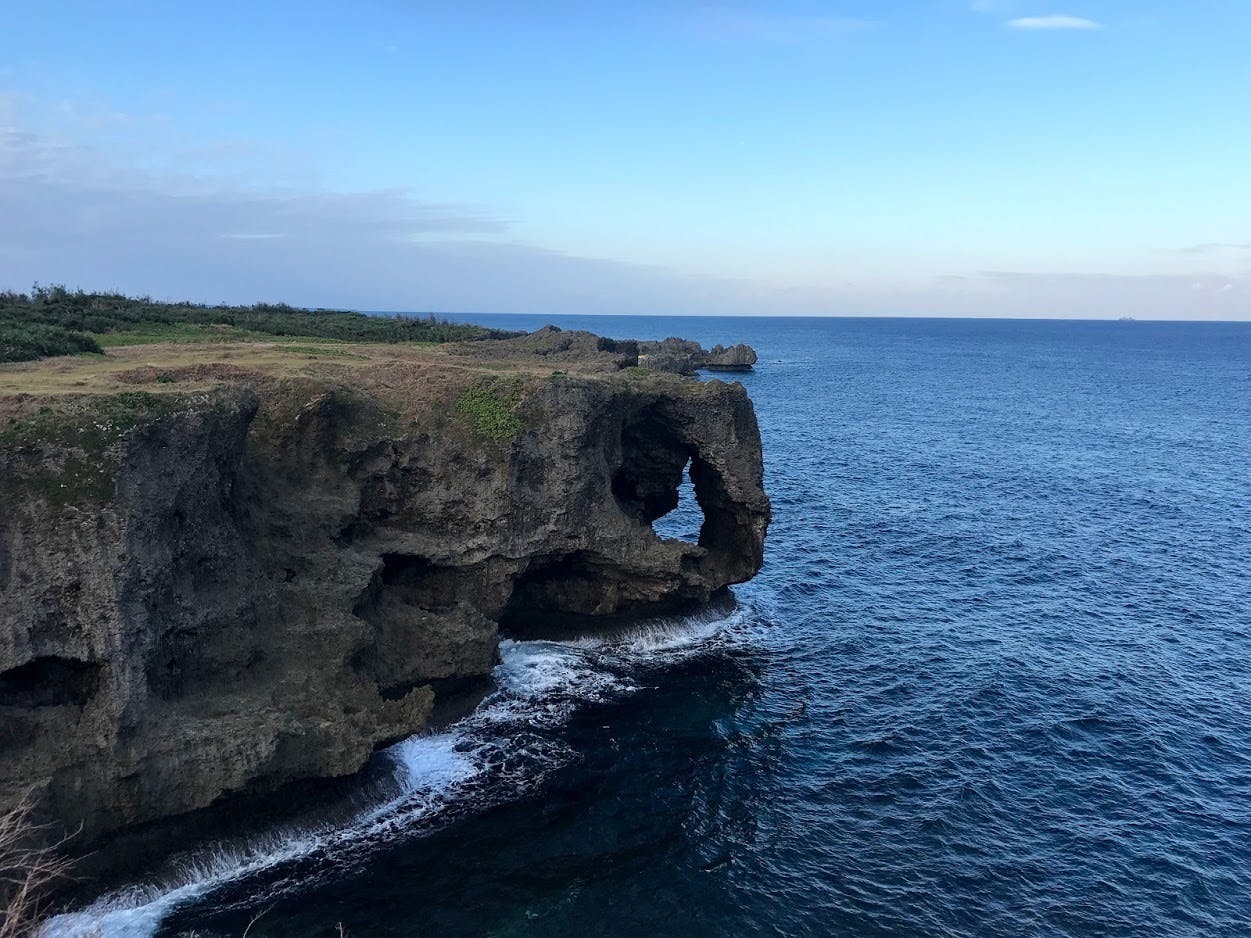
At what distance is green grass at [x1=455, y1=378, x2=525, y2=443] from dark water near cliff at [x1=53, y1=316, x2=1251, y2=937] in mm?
10845

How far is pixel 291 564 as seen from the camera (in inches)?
1193

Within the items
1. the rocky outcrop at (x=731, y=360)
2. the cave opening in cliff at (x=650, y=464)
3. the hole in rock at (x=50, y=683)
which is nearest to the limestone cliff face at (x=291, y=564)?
the hole in rock at (x=50, y=683)

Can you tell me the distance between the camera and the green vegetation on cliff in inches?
1564

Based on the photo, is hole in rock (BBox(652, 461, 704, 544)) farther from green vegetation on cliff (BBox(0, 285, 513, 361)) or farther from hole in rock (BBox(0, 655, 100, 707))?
hole in rock (BBox(0, 655, 100, 707))

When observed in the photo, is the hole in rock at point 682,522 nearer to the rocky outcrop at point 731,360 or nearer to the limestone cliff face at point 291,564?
the limestone cliff face at point 291,564

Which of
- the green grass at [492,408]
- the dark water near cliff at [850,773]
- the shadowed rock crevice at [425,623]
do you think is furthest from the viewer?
the green grass at [492,408]

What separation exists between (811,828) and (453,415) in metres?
20.7

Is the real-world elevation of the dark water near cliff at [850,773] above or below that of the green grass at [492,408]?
below

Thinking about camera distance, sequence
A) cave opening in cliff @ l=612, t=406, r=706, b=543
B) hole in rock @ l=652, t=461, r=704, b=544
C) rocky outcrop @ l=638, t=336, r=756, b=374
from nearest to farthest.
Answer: cave opening in cliff @ l=612, t=406, r=706, b=543
hole in rock @ l=652, t=461, r=704, b=544
rocky outcrop @ l=638, t=336, r=756, b=374

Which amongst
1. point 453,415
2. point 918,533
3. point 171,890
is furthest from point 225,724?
point 918,533

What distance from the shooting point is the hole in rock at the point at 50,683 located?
23.9 meters

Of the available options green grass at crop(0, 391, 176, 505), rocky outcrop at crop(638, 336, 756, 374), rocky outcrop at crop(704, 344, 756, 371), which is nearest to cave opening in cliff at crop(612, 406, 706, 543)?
green grass at crop(0, 391, 176, 505)

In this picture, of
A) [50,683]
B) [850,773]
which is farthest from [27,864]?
[850,773]

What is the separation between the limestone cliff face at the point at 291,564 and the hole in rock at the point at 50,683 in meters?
0.06
